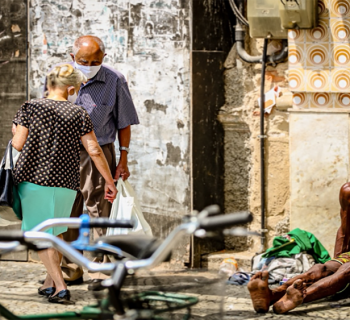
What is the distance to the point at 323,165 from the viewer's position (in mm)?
6020

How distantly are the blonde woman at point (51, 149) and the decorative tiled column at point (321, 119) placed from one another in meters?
1.88

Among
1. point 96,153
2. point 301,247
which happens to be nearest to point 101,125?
point 96,153

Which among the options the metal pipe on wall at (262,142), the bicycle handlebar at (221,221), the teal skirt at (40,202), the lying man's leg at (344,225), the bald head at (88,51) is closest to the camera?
the bicycle handlebar at (221,221)

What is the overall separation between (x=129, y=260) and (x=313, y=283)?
282cm

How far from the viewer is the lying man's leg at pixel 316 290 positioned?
4828mm

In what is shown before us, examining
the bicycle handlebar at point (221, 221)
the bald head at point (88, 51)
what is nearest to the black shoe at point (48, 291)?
the bald head at point (88, 51)

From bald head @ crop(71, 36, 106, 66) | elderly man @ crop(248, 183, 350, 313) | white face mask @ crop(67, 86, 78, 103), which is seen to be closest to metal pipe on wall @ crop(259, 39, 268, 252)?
elderly man @ crop(248, 183, 350, 313)

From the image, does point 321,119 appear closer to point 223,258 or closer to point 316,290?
point 223,258

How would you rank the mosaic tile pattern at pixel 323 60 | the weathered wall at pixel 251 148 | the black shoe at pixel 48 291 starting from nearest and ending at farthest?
the black shoe at pixel 48 291
the mosaic tile pattern at pixel 323 60
the weathered wall at pixel 251 148

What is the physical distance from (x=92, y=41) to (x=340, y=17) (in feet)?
6.68

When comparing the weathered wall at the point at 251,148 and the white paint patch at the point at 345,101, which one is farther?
the weathered wall at the point at 251,148

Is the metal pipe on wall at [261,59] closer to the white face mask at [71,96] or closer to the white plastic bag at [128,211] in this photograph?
the white plastic bag at [128,211]

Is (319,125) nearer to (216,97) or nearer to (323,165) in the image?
(323,165)

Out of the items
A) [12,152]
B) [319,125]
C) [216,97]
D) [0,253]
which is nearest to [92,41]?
[12,152]
